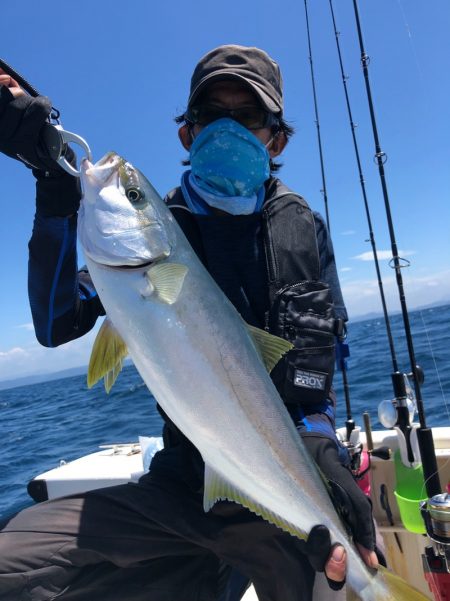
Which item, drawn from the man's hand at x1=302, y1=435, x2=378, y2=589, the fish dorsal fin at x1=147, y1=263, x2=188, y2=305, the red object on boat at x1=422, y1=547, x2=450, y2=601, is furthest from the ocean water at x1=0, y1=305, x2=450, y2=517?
the fish dorsal fin at x1=147, y1=263, x2=188, y2=305

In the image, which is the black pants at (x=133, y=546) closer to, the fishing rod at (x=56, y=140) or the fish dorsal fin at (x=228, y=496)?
the fish dorsal fin at (x=228, y=496)

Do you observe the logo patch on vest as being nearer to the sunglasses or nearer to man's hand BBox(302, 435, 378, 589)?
man's hand BBox(302, 435, 378, 589)

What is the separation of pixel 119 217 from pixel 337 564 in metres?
1.51

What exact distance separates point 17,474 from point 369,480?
26.2 ft

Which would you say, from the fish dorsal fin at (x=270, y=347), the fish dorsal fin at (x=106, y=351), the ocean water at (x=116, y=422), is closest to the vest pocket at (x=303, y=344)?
the fish dorsal fin at (x=270, y=347)

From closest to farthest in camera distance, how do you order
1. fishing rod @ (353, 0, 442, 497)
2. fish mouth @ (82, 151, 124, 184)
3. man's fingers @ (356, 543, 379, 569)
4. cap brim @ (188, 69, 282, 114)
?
fish mouth @ (82, 151, 124, 184) → man's fingers @ (356, 543, 379, 569) → cap brim @ (188, 69, 282, 114) → fishing rod @ (353, 0, 442, 497)

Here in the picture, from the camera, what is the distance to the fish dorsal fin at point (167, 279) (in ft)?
5.18

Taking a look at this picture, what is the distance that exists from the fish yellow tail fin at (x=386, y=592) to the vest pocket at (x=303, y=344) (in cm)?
79

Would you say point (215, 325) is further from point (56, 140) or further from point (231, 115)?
point (231, 115)

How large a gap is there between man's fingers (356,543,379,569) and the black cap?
2154mm

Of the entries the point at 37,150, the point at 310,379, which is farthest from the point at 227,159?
the point at 310,379

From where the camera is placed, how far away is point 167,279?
159 cm

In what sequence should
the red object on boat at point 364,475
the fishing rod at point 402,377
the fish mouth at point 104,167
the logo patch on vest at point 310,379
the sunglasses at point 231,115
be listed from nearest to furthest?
the fish mouth at point 104,167, the logo patch on vest at point 310,379, the sunglasses at point 231,115, the fishing rod at point 402,377, the red object on boat at point 364,475

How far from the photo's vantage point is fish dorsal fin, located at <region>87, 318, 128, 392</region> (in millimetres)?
1627
